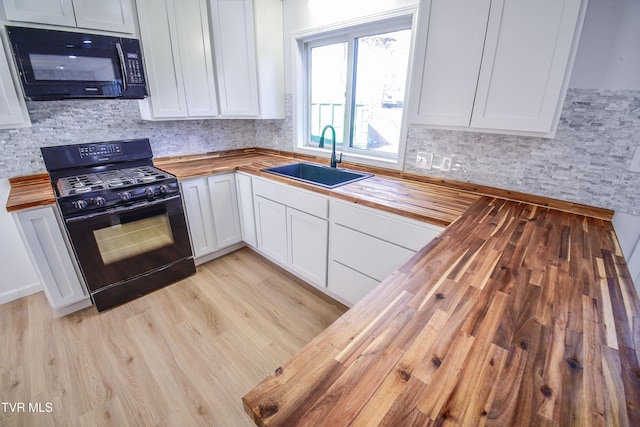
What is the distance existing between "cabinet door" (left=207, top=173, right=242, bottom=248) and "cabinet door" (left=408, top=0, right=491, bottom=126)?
1733 mm

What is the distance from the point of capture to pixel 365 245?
1.79 meters

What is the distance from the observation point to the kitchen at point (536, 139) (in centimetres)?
131

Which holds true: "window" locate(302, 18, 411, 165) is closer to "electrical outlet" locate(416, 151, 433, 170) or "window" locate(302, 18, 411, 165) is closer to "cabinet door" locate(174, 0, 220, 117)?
"electrical outlet" locate(416, 151, 433, 170)

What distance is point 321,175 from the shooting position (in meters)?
2.57

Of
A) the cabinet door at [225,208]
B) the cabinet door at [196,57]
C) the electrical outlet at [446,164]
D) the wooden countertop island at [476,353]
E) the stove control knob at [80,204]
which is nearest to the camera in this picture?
the wooden countertop island at [476,353]

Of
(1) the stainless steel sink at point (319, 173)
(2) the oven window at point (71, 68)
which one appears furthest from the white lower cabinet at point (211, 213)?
(2) the oven window at point (71, 68)

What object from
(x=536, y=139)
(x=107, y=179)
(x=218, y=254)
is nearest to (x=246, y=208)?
(x=218, y=254)

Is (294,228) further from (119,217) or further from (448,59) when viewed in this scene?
(448,59)

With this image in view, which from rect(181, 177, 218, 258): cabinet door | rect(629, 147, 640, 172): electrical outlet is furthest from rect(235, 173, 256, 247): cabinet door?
rect(629, 147, 640, 172): electrical outlet

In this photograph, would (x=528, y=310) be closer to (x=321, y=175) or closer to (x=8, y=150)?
(x=321, y=175)

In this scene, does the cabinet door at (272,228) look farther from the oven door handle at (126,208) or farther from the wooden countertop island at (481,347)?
the wooden countertop island at (481,347)

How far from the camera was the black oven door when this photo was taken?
6.21 feet

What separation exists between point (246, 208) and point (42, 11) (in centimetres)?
180

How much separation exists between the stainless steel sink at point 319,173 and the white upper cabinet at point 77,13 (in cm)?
141
